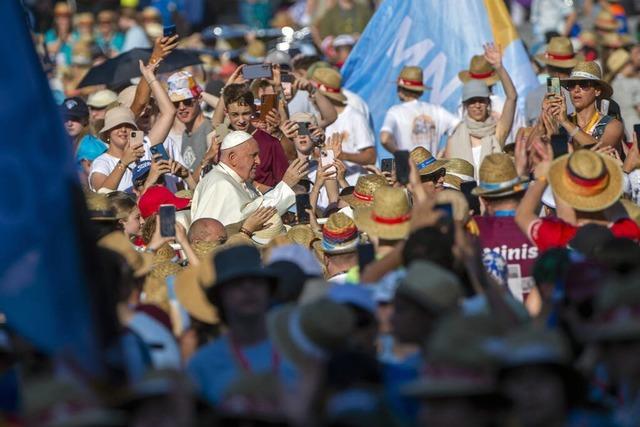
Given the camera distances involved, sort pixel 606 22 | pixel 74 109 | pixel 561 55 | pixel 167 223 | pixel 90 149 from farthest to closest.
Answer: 1. pixel 606 22
2. pixel 561 55
3. pixel 74 109
4. pixel 90 149
5. pixel 167 223

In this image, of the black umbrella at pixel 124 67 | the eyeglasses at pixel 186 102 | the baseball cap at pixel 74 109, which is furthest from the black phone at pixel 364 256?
the black umbrella at pixel 124 67

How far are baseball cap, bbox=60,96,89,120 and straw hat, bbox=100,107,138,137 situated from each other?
3.41ft

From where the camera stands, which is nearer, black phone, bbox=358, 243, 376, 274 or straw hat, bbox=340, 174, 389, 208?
black phone, bbox=358, 243, 376, 274

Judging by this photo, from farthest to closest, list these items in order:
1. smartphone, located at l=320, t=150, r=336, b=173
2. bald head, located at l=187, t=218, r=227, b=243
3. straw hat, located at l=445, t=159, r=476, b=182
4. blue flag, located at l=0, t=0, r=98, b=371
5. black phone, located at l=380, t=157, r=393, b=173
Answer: smartphone, located at l=320, t=150, r=336, b=173
black phone, located at l=380, t=157, r=393, b=173
straw hat, located at l=445, t=159, r=476, b=182
bald head, located at l=187, t=218, r=227, b=243
blue flag, located at l=0, t=0, r=98, b=371

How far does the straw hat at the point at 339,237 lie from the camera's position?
33.7 ft

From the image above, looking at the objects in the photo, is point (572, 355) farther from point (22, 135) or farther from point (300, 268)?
point (22, 135)

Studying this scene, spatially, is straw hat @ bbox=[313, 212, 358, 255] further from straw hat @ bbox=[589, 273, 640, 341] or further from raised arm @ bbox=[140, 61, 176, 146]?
straw hat @ bbox=[589, 273, 640, 341]

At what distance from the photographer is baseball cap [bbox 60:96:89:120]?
560 inches

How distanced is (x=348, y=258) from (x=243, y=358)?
2.92 metres

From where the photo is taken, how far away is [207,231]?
1059 centimetres

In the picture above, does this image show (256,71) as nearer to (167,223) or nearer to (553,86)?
(553,86)

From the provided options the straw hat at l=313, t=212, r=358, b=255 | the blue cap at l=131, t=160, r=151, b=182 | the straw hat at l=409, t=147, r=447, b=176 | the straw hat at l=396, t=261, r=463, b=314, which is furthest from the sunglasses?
the straw hat at l=396, t=261, r=463, b=314

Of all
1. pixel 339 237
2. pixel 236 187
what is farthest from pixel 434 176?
pixel 339 237

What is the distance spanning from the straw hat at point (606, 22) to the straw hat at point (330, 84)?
6.21 m
